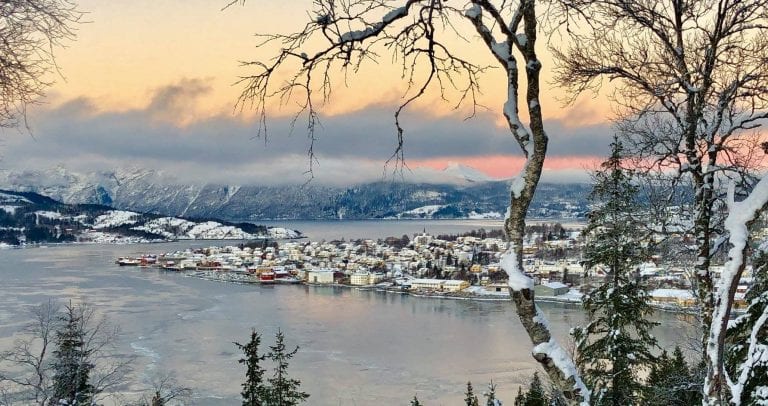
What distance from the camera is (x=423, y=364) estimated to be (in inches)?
605

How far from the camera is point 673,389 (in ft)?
11.5

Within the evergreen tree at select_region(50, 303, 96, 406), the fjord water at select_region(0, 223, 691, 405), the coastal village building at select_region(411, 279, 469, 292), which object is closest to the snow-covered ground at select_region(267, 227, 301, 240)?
the fjord water at select_region(0, 223, 691, 405)

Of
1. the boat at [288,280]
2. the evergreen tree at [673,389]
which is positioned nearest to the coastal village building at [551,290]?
the boat at [288,280]

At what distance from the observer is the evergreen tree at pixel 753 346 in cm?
250

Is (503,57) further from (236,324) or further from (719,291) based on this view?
(236,324)

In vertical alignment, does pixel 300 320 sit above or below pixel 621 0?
below

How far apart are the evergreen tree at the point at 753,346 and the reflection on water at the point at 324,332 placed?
5.08 metres

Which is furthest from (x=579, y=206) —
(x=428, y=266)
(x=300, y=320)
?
(x=300, y=320)

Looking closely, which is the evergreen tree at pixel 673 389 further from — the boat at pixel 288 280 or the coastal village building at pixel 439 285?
the boat at pixel 288 280

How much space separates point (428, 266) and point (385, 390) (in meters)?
29.9

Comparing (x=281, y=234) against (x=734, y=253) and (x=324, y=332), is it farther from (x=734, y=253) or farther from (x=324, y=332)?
(x=734, y=253)

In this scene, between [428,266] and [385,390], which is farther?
[428,266]

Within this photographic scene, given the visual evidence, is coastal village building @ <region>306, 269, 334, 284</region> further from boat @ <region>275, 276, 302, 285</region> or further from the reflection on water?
the reflection on water

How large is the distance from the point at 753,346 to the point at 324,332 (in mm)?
17340
